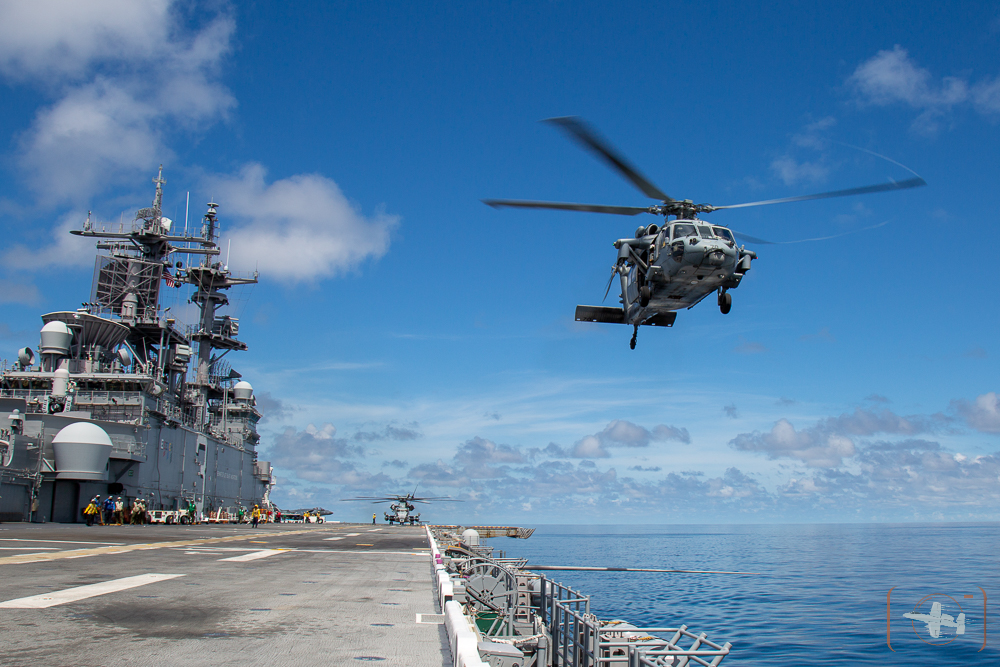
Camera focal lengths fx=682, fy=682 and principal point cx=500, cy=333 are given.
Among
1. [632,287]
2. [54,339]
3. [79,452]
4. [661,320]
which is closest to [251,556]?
[632,287]

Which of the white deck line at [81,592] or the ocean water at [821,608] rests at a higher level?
the white deck line at [81,592]

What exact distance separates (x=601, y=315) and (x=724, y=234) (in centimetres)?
497

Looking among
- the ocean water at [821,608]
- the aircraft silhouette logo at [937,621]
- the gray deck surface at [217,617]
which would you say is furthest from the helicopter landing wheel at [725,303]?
the aircraft silhouette logo at [937,621]

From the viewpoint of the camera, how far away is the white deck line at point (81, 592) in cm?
810

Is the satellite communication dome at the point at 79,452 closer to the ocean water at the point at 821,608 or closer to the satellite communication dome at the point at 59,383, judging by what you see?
the satellite communication dome at the point at 59,383

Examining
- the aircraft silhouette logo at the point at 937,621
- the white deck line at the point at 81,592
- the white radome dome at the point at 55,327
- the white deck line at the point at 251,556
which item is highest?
the white radome dome at the point at 55,327

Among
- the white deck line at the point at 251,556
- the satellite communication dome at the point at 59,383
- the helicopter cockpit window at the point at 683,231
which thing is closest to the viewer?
the white deck line at the point at 251,556

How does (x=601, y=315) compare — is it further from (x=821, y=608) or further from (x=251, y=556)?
(x=821, y=608)

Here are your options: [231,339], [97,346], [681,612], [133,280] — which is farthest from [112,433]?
[681,612]

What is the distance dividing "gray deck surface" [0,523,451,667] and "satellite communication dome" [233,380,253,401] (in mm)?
59790

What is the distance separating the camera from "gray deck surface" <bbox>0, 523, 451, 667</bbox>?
19.7 ft

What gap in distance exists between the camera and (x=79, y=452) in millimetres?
41906

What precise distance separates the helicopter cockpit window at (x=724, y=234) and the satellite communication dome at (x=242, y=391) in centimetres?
6463

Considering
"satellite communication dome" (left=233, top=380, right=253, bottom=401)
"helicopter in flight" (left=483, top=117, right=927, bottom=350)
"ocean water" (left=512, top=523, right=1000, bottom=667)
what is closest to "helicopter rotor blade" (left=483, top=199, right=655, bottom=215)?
"helicopter in flight" (left=483, top=117, right=927, bottom=350)
